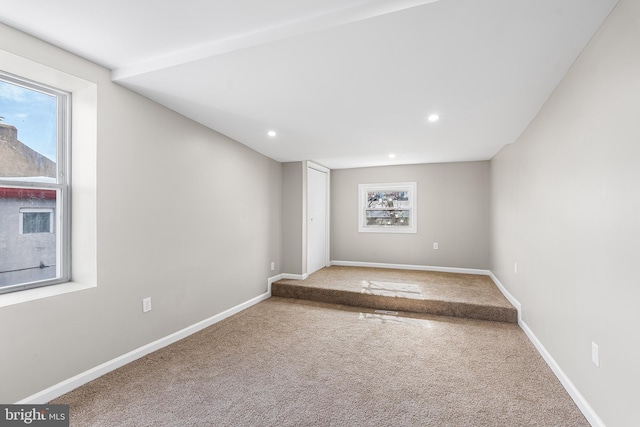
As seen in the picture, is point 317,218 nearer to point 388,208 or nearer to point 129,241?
point 388,208

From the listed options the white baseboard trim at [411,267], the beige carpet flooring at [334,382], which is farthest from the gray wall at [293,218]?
the beige carpet flooring at [334,382]

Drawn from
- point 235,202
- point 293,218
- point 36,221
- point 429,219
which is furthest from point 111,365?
point 429,219

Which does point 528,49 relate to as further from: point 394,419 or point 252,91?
point 394,419

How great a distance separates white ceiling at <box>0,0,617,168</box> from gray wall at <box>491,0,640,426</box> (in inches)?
9.0

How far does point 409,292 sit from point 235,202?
2618 mm

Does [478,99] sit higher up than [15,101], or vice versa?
[478,99]

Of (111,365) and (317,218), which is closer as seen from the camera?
(111,365)

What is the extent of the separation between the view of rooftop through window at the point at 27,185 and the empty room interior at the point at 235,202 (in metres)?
0.01

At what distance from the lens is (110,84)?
2252 mm

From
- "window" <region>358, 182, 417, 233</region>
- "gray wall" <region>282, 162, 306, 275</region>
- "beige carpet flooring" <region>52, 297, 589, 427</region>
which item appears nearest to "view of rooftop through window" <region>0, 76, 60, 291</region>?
"beige carpet flooring" <region>52, 297, 589, 427</region>

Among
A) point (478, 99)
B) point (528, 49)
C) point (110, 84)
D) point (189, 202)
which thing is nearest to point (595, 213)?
point (528, 49)

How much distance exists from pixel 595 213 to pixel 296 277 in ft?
12.3

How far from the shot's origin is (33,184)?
2.03m

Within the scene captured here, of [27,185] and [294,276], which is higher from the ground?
[27,185]
